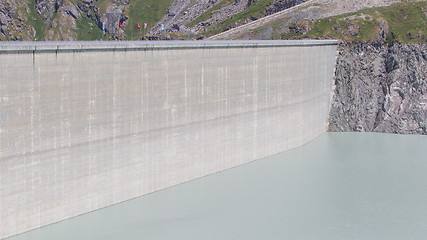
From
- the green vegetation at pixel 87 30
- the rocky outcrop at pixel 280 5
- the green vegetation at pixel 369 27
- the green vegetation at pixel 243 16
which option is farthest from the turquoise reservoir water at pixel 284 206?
the green vegetation at pixel 87 30

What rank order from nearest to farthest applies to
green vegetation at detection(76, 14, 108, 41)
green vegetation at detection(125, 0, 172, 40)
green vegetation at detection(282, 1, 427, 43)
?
1. green vegetation at detection(282, 1, 427, 43)
2. green vegetation at detection(76, 14, 108, 41)
3. green vegetation at detection(125, 0, 172, 40)

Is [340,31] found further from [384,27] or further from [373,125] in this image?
[373,125]

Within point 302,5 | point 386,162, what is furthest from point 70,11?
point 386,162

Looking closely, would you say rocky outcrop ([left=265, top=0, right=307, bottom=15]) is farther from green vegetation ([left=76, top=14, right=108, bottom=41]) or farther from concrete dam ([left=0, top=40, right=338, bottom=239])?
concrete dam ([left=0, top=40, right=338, bottom=239])

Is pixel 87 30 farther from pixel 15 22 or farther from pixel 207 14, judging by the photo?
pixel 207 14

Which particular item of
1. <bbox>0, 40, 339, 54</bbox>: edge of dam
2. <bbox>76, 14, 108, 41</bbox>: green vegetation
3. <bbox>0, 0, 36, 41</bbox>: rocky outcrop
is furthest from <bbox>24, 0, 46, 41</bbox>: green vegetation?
<bbox>0, 40, 339, 54</bbox>: edge of dam

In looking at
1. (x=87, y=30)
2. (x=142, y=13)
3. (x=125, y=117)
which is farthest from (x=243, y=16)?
(x=125, y=117)

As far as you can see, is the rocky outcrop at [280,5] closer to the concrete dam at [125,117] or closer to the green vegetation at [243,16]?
the green vegetation at [243,16]
